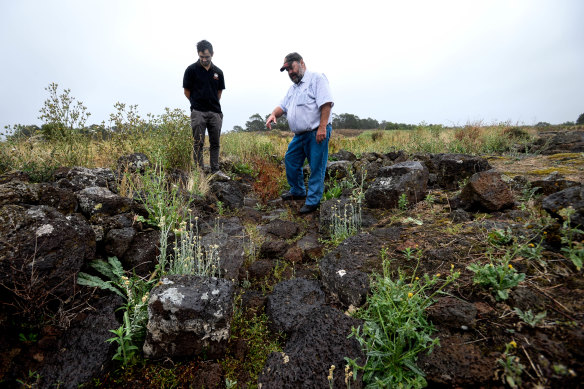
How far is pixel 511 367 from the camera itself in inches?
47.9

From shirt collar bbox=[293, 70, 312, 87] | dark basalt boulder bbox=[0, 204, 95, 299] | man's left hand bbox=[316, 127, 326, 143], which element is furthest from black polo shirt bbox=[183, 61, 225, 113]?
dark basalt boulder bbox=[0, 204, 95, 299]

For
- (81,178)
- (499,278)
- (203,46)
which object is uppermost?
(203,46)

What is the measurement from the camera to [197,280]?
188 cm

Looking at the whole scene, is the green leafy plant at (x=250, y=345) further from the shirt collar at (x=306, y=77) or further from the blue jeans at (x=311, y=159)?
the shirt collar at (x=306, y=77)

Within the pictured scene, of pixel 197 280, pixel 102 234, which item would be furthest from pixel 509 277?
pixel 102 234

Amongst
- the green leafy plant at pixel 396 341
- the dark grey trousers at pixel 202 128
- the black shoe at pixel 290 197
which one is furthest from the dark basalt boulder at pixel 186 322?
the dark grey trousers at pixel 202 128

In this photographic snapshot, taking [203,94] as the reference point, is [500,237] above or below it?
below

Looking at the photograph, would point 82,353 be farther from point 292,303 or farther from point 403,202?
point 403,202

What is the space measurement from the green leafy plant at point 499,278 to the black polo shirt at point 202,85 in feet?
18.4

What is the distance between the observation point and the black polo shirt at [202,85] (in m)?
5.67

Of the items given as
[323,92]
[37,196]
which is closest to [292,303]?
[37,196]

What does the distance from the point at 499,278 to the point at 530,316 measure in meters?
0.30

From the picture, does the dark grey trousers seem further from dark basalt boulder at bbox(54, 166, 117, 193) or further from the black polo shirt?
dark basalt boulder at bbox(54, 166, 117, 193)

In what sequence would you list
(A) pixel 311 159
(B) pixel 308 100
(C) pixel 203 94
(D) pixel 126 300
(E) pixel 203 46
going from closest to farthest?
(D) pixel 126 300 → (B) pixel 308 100 → (A) pixel 311 159 → (E) pixel 203 46 → (C) pixel 203 94
